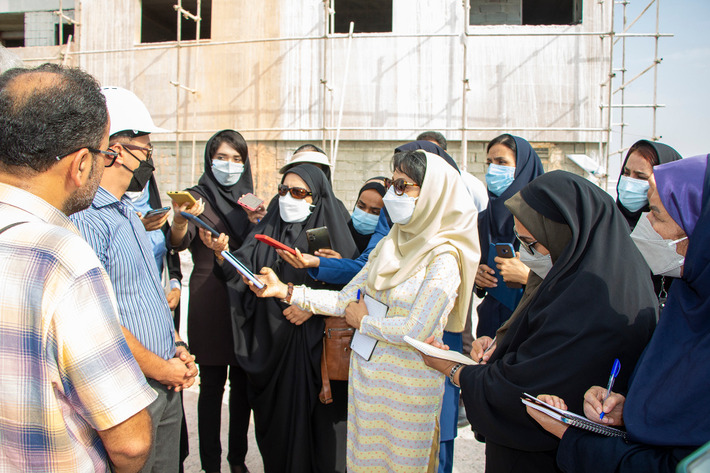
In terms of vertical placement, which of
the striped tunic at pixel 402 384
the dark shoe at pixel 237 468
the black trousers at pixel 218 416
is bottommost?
the dark shoe at pixel 237 468

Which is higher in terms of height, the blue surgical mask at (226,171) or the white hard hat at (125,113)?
the white hard hat at (125,113)

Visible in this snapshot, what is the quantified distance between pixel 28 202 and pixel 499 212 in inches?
106

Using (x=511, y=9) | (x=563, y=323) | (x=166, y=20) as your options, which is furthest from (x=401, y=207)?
(x=166, y=20)

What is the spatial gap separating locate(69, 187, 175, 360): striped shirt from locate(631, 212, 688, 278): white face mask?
71.7 inches

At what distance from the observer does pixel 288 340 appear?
9.36 feet

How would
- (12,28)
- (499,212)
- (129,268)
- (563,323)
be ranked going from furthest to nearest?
(12,28) < (499,212) < (129,268) < (563,323)

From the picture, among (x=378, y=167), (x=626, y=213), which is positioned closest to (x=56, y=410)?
(x=626, y=213)

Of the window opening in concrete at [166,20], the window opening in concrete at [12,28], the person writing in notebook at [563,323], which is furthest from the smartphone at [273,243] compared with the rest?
the window opening in concrete at [12,28]

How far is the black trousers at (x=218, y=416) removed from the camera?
3010mm

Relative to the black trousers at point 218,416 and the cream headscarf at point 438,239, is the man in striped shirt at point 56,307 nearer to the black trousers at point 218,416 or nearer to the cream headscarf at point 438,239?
the cream headscarf at point 438,239

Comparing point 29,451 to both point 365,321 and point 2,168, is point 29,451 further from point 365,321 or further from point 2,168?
point 365,321

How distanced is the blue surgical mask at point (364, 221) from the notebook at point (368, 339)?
3.14 ft

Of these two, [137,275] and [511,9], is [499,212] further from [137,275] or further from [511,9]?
[511,9]

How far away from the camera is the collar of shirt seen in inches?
43.3
